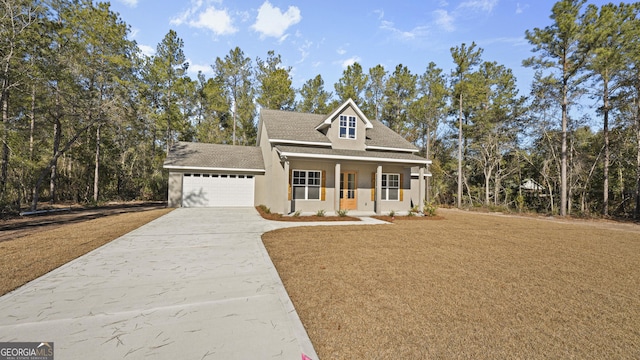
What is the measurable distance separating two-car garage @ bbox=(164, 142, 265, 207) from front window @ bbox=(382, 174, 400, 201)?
8.20 metres

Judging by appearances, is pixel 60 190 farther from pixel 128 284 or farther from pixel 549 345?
pixel 549 345

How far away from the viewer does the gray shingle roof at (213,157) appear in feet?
54.7

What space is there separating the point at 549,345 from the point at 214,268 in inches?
194

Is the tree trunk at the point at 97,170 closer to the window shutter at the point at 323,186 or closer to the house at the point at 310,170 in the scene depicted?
the house at the point at 310,170

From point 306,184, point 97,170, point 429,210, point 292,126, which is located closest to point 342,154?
point 306,184

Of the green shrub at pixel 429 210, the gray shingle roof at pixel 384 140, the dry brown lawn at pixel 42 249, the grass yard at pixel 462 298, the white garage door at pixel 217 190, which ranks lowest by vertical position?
the grass yard at pixel 462 298

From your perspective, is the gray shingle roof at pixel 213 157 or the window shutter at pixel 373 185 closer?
the window shutter at pixel 373 185

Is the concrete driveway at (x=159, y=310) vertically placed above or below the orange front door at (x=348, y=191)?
below

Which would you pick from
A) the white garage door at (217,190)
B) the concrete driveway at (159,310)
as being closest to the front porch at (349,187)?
the white garage door at (217,190)

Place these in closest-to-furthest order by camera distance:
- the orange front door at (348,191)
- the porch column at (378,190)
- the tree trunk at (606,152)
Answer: the porch column at (378,190) < the orange front door at (348,191) < the tree trunk at (606,152)

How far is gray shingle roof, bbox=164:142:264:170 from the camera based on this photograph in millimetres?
16681

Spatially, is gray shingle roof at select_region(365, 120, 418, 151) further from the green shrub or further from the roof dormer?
the green shrub

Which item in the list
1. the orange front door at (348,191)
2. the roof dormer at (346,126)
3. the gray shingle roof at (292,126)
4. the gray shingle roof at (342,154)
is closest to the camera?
the gray shingle roof at (342,154)

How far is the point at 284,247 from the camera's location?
645 centimetres
